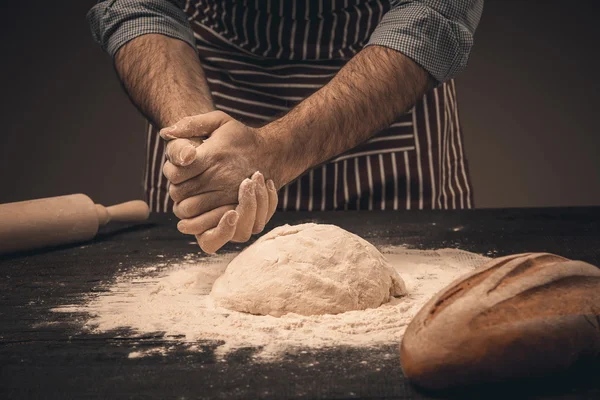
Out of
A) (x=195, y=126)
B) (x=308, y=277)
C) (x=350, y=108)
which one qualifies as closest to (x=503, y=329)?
(x=308, y=277)

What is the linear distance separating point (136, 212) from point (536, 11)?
261 centimetres

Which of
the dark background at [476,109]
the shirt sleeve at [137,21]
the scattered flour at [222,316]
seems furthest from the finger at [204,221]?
the dark background at [476,109]

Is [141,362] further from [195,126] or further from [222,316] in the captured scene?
[195,126]

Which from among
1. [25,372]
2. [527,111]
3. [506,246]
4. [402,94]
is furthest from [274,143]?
[527,111]

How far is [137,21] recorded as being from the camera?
210 centimetres

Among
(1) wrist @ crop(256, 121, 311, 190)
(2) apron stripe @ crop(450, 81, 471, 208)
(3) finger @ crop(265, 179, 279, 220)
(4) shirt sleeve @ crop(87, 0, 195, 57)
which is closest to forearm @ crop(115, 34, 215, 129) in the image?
(4) shirt sleeve @ crop(87, 0, 195, 57)

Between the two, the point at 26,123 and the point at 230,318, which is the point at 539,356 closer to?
the point at 230,318

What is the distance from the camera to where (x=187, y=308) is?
132 centimetres

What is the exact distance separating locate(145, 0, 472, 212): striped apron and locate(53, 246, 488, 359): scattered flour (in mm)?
694

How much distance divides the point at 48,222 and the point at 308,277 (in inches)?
32.4

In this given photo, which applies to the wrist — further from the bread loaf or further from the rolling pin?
the bread loaf

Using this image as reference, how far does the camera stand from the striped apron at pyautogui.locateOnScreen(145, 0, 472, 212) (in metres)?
2.26

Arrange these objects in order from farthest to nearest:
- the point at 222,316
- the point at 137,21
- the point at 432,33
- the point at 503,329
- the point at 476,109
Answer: the point at 476,109 < the point at 137,21 < the point at 432,33 < the point at 222,316 < the point at 503,329

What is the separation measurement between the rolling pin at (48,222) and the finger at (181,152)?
52 cm
